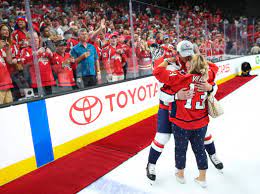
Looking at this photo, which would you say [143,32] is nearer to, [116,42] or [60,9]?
[116,42]

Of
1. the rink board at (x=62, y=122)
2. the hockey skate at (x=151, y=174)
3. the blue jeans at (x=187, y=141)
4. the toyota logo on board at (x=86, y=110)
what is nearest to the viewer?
the blue jeans at (x=187, y=141)

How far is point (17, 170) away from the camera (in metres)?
2.77

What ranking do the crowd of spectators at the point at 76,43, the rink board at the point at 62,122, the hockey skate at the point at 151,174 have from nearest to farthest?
1. the hockey skate at the point at 151,174
2. the rink board at the point at 62,122
3. the crowd of spectators at the point at 76,43

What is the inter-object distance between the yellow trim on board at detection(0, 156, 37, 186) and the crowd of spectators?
0.72 metres

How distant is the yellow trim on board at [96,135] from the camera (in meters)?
3.28

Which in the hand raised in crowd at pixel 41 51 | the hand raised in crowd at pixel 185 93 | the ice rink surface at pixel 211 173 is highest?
the hand raised in crowd at pixel 41 51

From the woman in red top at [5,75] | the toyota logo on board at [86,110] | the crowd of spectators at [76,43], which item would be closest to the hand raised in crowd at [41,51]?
the crowd of spectators at [76,43]

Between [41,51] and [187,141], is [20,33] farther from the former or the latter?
[187,141]

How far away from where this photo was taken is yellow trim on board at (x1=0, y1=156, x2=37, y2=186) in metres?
2.65

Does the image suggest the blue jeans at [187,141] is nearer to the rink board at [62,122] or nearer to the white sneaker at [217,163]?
the white sneaker at [217,163]

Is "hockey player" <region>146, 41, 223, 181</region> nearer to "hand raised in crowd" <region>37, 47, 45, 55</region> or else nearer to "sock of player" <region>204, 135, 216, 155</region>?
"sock of player" <region>204, 135, 216, 155</region>

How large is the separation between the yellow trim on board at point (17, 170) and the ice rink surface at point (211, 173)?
82 cm

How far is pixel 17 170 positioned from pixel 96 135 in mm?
1270

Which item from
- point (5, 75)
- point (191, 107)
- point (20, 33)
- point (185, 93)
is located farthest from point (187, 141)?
point (20, 33)
